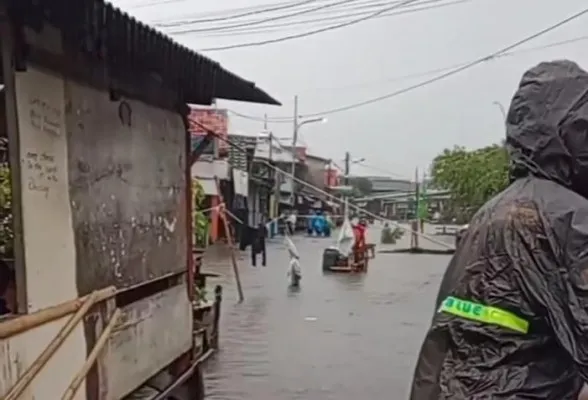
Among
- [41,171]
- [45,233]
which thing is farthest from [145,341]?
[41,171]

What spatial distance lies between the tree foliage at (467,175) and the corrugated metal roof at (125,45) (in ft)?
93.0

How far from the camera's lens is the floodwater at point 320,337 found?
8609 mm

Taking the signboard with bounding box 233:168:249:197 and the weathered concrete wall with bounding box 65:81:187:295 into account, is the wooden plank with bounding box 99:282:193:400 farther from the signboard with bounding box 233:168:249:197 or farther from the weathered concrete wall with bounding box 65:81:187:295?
the signboard with bounding box 233:168:249:197

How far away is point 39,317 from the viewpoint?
4.00m

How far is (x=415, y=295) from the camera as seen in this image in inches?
687

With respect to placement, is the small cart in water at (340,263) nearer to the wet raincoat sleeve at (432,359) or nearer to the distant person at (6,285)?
the distant person at (6,285)

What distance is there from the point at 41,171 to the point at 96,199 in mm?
756

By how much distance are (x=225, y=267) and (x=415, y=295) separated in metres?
6.63

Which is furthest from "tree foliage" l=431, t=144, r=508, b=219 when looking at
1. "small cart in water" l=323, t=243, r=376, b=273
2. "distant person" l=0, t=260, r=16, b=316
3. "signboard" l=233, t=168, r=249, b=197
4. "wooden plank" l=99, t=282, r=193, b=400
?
"distant person" l=0, t=260, r=16, b=316

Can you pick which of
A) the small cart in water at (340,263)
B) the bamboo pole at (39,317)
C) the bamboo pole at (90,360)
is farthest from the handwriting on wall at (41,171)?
the small cart in water at (340,263)

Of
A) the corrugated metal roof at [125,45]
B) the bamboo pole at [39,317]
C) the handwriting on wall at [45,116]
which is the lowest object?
the bamboo pole at [39,317]

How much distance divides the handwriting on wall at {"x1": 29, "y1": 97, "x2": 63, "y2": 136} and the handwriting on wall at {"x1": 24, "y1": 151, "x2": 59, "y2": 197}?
13 cm

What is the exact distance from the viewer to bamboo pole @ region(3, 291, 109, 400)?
146 inches

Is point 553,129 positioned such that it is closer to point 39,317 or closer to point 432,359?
point 432,359
